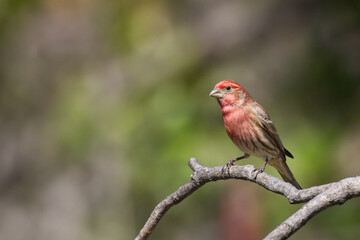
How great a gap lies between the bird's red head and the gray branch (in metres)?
1.44

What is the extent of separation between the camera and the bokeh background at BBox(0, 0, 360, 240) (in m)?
8.59

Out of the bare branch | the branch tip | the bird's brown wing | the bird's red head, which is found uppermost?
the bird's red head

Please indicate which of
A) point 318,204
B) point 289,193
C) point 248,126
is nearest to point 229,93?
point 248,126

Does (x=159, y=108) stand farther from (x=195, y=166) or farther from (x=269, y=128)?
(x=195, y=166)

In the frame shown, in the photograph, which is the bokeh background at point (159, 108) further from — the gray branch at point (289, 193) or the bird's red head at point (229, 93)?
the gray branch at point (289, 193)

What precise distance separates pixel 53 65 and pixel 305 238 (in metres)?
5.20

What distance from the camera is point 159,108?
928cm

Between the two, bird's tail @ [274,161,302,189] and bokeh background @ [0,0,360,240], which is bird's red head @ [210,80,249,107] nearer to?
bird's tail @ [274,161,302,189]

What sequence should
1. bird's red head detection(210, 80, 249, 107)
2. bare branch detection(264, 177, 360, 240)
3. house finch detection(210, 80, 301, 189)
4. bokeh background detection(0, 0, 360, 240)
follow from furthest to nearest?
bokeh background detection(0, 0, 360, 240)
house finch detection(210, 80, 301, 189)
bird's red head detection(210, 80, 249, 107)
bare branch detection(264, 177, 360, 240)

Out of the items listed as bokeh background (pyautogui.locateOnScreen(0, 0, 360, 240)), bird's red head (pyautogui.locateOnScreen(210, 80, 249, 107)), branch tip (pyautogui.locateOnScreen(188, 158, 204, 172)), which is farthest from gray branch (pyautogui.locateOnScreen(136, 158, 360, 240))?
bokeh background (pyautogui.locateOnScreen(0, 0, 360, 240))

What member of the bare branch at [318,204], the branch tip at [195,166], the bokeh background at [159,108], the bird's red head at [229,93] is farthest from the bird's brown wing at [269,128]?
the bare branch at [318,204]

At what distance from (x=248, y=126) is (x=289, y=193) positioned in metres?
2.39

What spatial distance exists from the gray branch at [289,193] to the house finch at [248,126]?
151 cm

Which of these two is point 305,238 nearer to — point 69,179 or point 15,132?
point 69,179
